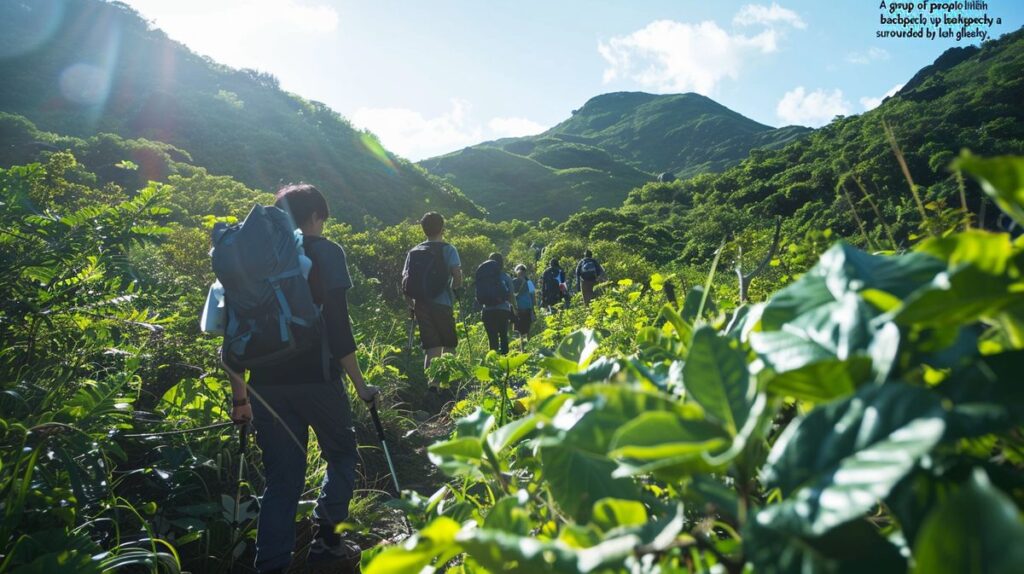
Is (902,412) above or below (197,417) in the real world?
above

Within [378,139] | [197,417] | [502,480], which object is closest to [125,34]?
[378,139]

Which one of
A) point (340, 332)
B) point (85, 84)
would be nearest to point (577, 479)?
point (340, 332)

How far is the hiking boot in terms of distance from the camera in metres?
2.34

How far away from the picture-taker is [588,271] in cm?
941

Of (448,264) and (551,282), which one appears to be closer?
(448,264)

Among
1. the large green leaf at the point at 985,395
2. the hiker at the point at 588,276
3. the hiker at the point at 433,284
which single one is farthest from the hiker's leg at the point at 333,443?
the hiker at the point at 588,276

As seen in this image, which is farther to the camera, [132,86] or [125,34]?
[125,34]

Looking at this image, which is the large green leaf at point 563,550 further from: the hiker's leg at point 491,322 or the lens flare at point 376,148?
the lens flare at point 376,148

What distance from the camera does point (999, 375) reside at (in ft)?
0.94

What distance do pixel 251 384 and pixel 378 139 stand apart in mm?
30795

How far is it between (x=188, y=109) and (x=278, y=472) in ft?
86.1

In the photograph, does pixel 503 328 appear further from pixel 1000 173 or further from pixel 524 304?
pixel 1000 173

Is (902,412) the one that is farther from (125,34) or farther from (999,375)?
(125,34)

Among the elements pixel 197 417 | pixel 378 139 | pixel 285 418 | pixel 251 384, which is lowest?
pixel 197 417
